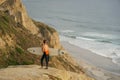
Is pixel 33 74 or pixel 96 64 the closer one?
pixel 33 74

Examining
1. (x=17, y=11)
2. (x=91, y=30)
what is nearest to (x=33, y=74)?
(x=17, y=11)

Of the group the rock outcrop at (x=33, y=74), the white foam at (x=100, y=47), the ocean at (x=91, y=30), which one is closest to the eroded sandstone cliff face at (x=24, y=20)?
the ocean at (x=91, y=30)

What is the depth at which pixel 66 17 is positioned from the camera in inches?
6289

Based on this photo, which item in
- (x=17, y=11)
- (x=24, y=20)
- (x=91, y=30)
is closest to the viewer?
(x=17, y=11)

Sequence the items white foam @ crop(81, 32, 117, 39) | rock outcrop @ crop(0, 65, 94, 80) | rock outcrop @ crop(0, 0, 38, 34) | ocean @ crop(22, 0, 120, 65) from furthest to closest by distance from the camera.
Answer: white foam @ crop(81, 32, 117, 39), ocean @ crop(22, 0, 120, 65), rock outcrop @ crop(0, 0, 38, 34), rock outcrop @ crop(0, 65, 94, 80)

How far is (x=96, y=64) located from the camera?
7588 cm

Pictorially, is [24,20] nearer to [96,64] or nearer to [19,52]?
[19,52]

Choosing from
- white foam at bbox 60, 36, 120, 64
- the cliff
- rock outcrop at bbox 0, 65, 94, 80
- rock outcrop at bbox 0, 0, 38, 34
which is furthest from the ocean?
rock outcrop at bbox 0, 65, 94, 80

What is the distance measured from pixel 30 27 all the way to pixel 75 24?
78.9 m

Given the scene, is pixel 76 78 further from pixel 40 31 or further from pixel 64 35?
pixel 64 35

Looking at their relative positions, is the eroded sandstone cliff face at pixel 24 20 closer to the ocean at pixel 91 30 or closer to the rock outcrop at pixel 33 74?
the ocean at pixel 91 30

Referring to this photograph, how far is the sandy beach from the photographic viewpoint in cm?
6525

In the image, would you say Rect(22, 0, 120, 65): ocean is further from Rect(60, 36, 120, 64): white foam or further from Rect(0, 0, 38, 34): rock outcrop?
Rect(0, 0, 38, 34): rock outcrop

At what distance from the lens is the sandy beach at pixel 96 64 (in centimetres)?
6525
